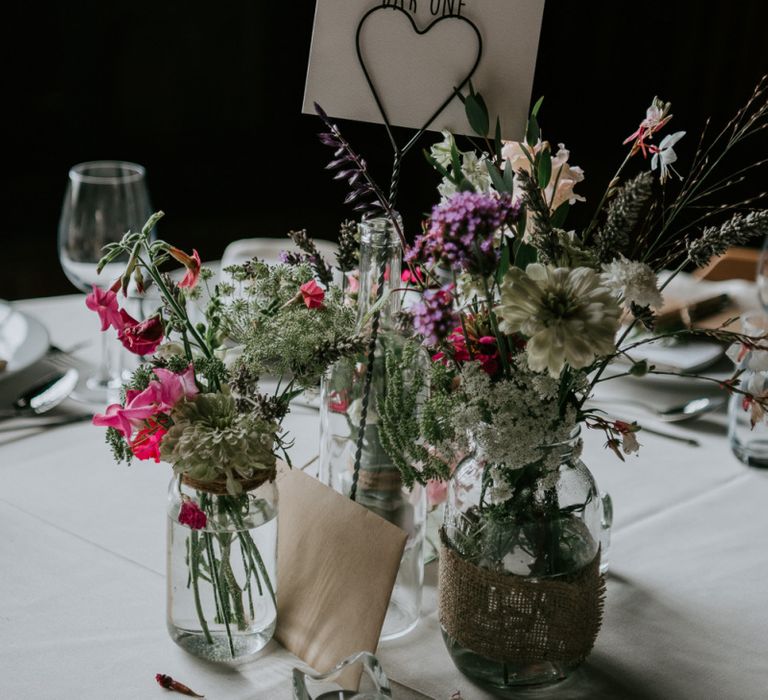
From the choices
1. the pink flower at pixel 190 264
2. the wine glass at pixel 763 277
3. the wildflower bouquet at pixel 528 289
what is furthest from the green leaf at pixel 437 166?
the wine glass at pixel 763 277

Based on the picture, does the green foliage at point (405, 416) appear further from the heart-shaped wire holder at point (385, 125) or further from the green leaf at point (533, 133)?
the green leaf at point (533, 133)

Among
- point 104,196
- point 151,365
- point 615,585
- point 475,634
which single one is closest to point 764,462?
point 615,585

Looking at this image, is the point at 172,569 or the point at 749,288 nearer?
the point at 172,569

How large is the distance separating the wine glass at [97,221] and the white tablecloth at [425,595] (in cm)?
17

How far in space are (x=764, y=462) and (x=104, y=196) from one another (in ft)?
3.21

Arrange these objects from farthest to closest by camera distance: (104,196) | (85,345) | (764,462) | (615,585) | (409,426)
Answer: (85,345), (104,196), (764,462), (615,585), (409,426)

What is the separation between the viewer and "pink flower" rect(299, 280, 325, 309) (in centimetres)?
88

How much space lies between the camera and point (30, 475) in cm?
124

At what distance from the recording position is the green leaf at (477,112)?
2.78ft

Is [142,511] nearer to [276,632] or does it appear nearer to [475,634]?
[276,632]

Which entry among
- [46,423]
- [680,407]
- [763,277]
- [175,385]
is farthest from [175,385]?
[763,277]

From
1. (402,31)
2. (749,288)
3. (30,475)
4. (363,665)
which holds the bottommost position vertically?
(30,475)

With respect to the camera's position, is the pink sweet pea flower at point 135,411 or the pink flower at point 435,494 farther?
the pink flower at point 435,494

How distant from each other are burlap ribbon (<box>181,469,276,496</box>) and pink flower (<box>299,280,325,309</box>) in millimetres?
145
